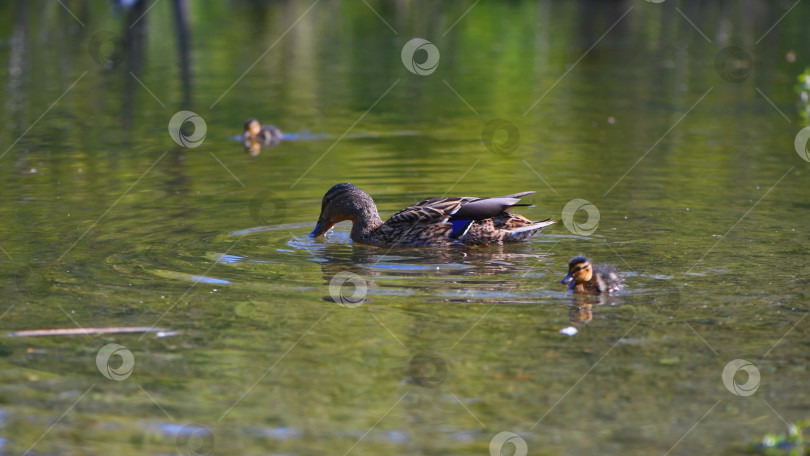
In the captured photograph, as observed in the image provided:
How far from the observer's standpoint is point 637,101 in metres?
19.0

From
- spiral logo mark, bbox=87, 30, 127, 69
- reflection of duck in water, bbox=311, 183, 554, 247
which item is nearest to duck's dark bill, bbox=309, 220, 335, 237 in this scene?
reflection of duck in water, bbox=311, 183, 554, 247

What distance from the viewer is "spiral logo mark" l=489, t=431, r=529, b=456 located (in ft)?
16.5

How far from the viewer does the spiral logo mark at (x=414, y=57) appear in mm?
26256

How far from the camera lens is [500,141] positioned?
15383mm

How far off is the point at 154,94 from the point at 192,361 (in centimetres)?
1556

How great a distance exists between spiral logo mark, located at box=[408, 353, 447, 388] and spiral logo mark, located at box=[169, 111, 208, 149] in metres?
9.83

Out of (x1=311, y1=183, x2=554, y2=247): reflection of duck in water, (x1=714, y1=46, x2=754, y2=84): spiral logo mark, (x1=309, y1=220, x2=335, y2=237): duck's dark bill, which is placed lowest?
(x1=311, y1=183, x2=554, y2=247): reflection of duck in water

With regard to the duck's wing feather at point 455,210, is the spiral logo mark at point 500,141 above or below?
above

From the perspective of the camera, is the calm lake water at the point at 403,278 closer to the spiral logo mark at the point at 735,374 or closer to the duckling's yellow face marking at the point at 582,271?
the spiral logo mark at the point at 735,374

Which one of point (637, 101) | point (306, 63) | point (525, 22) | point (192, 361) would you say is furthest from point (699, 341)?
point (525, 22)

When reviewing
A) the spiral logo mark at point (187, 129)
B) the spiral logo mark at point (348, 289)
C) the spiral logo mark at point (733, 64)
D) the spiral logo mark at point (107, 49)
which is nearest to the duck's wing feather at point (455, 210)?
the spiral logo mark at point (348, 289)

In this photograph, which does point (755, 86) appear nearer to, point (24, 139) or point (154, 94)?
point (154, 94)

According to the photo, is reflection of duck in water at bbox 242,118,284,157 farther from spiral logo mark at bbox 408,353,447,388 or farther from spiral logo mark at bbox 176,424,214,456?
spiral logo mark at bbox 176,424,214,456
